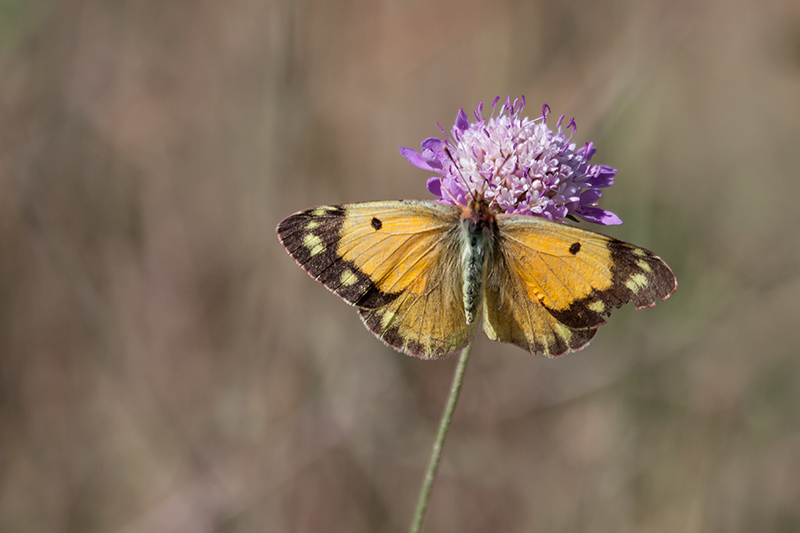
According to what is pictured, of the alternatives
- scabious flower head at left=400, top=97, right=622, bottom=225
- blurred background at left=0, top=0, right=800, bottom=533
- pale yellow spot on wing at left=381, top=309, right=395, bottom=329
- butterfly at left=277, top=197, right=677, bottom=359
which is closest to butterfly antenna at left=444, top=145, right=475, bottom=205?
scabious flower head at left=400, top=97, right=622, bottom=225

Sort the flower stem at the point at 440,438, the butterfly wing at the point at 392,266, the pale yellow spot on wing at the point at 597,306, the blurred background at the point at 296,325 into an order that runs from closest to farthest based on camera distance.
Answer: the flower stem at the point at 440,438
the pale yellow spot on wing at the point at 597,306
the butterfly wing at the point at 392,266
the blurred background at the point at 296,325

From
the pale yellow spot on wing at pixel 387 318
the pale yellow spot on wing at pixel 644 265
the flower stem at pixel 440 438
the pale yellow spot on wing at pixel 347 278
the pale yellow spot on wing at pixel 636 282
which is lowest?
the flower stem at pixel 440 438

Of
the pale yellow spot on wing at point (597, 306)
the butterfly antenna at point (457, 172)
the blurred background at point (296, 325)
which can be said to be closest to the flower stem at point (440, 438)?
the pale yellow spot on wing at point (597, 306)

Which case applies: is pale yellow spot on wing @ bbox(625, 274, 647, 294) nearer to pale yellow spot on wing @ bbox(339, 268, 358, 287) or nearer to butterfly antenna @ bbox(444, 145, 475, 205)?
butterfly antenna @ bbox(444, 145, 475, 205)

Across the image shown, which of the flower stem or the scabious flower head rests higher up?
the scabious flower head

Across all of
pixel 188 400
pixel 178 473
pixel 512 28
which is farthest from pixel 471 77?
pixel 178 473

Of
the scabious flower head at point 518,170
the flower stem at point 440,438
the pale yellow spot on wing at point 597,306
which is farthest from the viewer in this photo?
the scabious flower head at point 518,170

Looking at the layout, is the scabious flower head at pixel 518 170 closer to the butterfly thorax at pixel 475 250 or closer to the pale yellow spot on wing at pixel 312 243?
the butterfly thorax at pixel 475 250
